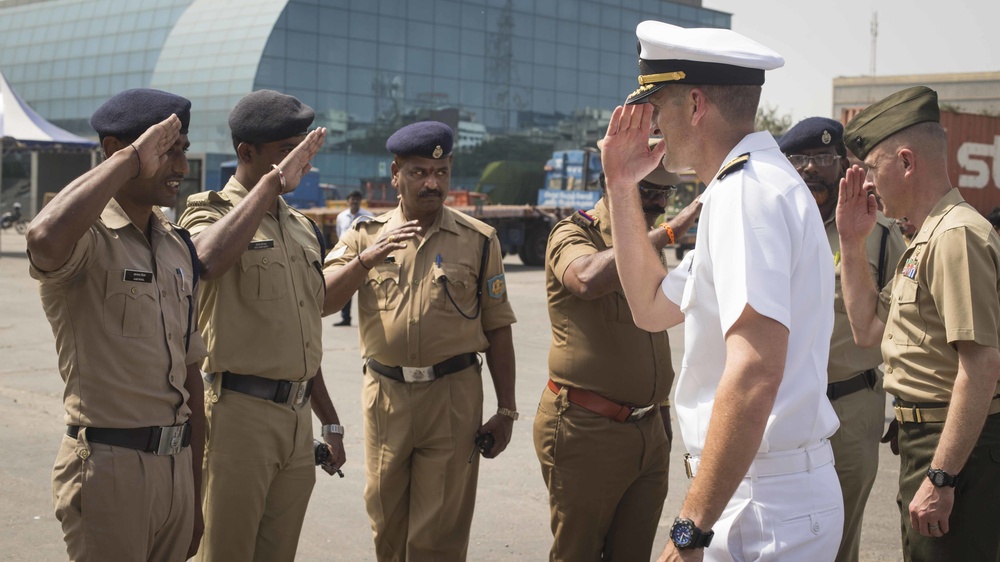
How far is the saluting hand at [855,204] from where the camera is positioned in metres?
3.54

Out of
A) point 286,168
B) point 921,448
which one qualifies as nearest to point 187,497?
point 286,168

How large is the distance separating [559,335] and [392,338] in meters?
0.75

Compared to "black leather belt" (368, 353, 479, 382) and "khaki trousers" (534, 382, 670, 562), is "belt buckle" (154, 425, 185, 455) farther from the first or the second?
"khaki trousers" (534, 382, 670, 562)

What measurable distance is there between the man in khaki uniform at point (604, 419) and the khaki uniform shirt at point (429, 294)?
1.42ft

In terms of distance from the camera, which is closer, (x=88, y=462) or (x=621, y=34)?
(x=88, y=462)

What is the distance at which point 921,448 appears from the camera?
11.6 ft

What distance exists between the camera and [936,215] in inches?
139

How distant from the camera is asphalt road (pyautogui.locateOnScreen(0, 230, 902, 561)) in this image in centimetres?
538

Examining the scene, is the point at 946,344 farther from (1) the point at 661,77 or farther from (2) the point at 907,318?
(1) the point at 661,77

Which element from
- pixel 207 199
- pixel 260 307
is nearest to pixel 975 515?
pixel 260 307

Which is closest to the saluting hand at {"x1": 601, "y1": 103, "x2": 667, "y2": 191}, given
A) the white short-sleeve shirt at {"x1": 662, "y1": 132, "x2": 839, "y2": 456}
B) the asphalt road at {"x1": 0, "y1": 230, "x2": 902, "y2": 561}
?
the white short-sleeve shirt at {"x1": 662, "y1": 132, "x2": 839, "y2": 456}

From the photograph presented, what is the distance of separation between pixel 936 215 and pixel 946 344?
1.54ft

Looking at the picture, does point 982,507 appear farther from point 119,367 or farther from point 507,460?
point 507,460

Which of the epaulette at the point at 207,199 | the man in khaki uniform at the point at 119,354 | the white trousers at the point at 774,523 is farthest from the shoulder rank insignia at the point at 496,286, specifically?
the white trousers at the point at 774,523
